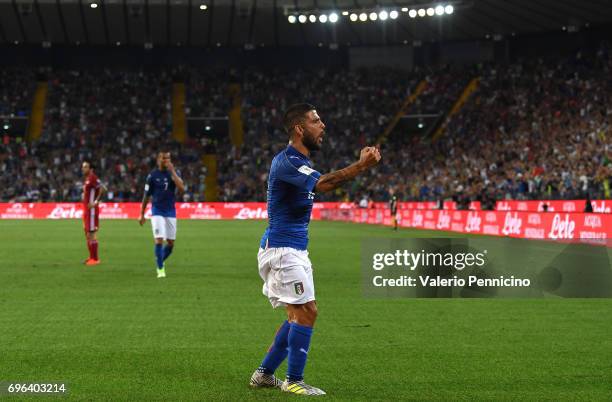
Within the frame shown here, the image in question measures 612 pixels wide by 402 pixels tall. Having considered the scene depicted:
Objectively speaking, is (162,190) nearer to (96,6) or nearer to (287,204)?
(287,204)

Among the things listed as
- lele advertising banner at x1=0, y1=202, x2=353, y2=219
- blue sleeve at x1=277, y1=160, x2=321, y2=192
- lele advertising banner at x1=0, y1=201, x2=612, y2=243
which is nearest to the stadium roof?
lele advertising banner at x1=0, y1=202, x2=353, y2=219

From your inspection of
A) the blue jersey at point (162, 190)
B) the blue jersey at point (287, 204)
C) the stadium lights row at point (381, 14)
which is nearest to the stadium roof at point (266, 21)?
the stadium lights row at point (381, 14)

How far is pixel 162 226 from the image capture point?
60.1 ft

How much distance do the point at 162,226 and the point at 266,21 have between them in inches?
2018

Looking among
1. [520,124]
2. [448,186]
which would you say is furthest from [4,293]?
[520,124]

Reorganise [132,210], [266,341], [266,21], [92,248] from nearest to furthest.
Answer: [266,341] → [92,248] → [132,210] → [266,21]

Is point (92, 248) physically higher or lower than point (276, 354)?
higher

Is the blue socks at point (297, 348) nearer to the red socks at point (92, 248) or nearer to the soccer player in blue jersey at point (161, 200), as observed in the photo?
the soccer player in blue jersey at point (161, 200)

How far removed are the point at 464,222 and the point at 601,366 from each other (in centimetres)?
3035

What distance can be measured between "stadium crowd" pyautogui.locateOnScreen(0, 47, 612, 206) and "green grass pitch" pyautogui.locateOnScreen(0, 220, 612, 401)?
31.2 m

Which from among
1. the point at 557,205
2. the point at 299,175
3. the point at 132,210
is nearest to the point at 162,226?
the point at 299,175

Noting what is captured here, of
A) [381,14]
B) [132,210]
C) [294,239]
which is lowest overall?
[132,210]

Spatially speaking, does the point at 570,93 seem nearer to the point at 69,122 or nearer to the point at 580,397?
the point at 69,122

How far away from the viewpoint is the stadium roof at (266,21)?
59.1m
